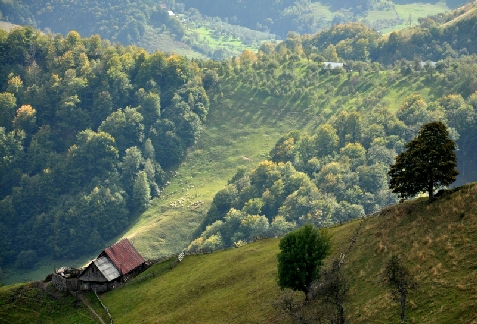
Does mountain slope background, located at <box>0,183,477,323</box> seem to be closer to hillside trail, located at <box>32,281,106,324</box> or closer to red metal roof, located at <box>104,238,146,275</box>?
hillside trail, located at <box>32,281,106,324</box>

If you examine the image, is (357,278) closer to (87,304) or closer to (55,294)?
(87,304)

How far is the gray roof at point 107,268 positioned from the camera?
10550 centimetres

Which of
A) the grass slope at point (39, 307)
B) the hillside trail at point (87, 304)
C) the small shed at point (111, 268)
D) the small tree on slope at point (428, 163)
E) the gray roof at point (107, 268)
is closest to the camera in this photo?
the small tree on slope at point (428, 163)

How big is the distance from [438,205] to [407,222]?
3948mm

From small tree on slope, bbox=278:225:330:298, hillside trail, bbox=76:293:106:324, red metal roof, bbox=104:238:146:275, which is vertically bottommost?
small tree on slope, bbox=278:225:330:298

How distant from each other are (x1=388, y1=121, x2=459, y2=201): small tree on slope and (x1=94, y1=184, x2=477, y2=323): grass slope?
221 cm

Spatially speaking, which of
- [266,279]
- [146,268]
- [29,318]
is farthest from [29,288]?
[266,279]

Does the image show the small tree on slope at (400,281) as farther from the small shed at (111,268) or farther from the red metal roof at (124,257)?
the red metal roof at (124,257)

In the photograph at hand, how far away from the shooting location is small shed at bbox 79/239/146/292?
10476 centimetres

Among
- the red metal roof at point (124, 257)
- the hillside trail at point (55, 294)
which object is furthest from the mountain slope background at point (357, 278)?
the red metal roof at point (124, 257)

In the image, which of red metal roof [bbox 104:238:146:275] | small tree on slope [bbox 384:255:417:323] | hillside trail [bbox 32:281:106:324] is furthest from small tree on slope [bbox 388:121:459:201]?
hillside trail [bbox 32:281:106:324]

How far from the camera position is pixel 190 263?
10838cm

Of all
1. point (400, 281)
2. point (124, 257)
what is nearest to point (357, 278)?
point (400, 281)

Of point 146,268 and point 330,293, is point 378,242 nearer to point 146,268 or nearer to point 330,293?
point 330,293
